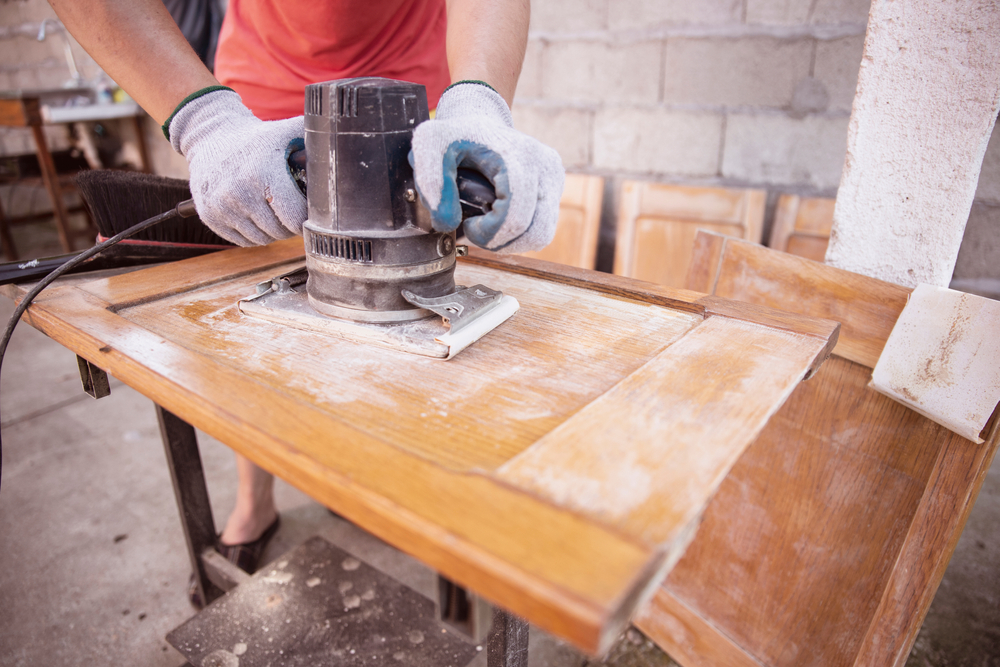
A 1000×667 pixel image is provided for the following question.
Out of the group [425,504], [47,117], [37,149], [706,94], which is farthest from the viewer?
[37,149]

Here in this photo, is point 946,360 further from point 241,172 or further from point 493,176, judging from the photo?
point 241,172

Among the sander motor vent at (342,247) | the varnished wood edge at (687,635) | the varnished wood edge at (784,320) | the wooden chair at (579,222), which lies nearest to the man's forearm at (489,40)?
the sander motor vent at (342,247)

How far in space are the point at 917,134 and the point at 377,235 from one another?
36.2 inches

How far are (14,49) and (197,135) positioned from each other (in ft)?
16.2

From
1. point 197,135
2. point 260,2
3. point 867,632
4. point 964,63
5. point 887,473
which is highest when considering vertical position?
point 260,2

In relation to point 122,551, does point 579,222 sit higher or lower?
higher

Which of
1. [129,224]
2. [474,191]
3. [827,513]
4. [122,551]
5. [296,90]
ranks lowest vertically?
[122,551]

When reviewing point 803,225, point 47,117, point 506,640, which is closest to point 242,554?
point 506,640

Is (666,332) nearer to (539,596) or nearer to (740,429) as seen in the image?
(740,429)

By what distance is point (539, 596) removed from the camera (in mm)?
360

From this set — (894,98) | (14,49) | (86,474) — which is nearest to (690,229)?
(894,98)

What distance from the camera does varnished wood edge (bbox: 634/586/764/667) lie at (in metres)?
1.16

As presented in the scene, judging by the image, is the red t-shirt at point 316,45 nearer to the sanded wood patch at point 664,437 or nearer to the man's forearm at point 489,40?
the man's forearm at point 489,40

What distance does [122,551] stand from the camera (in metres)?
1.60
